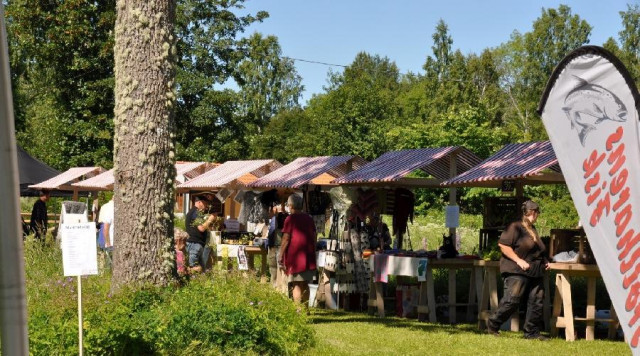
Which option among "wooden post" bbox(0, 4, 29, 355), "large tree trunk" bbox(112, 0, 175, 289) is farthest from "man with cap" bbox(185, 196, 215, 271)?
"wooden post" bbox(0, 4, 29, 355)

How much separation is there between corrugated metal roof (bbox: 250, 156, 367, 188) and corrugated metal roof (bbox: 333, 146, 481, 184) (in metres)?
1.19

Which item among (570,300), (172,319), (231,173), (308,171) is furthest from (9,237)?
(231,173)

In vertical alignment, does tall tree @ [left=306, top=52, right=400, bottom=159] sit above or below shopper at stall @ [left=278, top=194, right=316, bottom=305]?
above

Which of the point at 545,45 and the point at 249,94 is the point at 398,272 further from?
the point at 249,94

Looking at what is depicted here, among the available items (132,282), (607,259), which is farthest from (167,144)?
(607,259)

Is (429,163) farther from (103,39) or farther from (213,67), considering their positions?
(213,67)

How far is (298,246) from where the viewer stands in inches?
492

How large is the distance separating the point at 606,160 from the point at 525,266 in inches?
296

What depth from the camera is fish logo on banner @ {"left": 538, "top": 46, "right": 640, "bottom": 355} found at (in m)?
3.88

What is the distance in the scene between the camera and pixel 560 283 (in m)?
11.9

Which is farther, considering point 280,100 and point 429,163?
point 280,100

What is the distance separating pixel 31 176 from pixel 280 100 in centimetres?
4234

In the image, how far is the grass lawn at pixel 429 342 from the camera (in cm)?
1054

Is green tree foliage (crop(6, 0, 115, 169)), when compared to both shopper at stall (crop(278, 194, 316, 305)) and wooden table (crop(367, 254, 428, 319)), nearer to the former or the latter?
wooden table (crop(367, 254, 428, 319))
